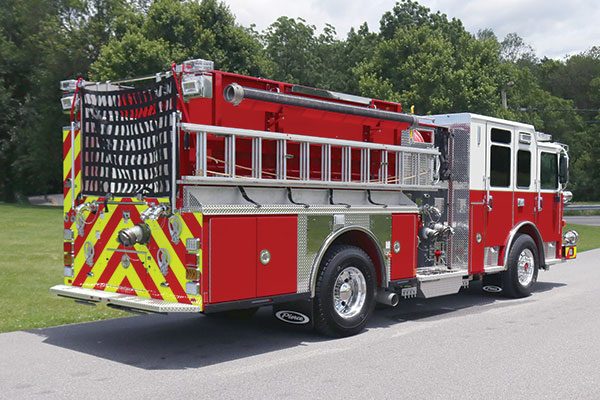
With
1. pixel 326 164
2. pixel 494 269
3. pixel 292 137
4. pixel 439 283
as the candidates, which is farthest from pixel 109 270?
pixel 494 269

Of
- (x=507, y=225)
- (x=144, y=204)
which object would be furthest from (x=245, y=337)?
(x=507, y=225)

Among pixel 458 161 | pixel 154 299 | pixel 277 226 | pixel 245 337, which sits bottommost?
pixel 245 337

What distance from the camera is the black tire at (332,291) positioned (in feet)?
24.1

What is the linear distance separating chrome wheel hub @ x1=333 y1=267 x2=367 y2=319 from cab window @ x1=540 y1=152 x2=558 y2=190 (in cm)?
499

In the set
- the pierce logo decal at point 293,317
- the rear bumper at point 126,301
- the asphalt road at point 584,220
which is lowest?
the asphalt road at point 584,220

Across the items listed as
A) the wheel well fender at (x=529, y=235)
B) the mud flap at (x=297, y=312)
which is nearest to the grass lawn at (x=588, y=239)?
the wheel well fender at (x=529, y=235)

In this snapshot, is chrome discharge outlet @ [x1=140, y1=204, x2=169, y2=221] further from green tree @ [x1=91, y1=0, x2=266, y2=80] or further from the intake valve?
green tree @ [x1=91, y1=0, x2=266, y2=80]

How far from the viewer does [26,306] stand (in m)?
9.31

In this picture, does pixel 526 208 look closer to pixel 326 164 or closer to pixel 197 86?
pixel 326 164

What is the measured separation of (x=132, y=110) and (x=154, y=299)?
6.56 feet

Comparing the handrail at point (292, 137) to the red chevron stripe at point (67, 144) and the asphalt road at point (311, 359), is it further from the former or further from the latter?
the asphalt road at point (311, 359)

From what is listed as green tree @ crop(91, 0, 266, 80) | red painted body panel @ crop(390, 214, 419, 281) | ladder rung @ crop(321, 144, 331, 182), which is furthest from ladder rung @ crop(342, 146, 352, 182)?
green tree @ crop(91, 0, 266, 80)

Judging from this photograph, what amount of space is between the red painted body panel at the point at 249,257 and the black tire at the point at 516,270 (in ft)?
15.6

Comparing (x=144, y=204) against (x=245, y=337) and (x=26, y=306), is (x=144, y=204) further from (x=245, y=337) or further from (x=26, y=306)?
(x=26, y=306)
